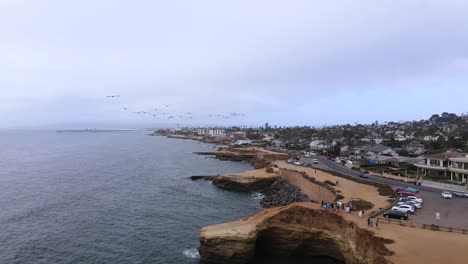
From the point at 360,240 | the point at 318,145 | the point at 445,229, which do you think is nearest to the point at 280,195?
the point at 360,240

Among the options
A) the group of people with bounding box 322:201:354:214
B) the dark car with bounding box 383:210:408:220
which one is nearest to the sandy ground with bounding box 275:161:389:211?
the group of people with bounding box 322:201:354:214

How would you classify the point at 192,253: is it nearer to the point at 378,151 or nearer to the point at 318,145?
the point at 378,151

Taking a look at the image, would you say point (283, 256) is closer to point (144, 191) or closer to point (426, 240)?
point (426, 240)

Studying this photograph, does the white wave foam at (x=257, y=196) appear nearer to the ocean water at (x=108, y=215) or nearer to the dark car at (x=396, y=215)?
the ocean water at (x=108, y=215)

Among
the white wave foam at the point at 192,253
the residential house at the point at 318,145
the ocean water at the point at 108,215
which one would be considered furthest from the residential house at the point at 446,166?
the residential house at the point at 318,145

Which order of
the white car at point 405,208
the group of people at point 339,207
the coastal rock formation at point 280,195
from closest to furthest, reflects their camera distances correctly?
the white car at point 405,208
the group of people at point 339,207
the coastal rock formation at point 280,195

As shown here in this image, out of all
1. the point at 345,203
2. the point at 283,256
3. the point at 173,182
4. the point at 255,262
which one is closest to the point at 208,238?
the point at 255,262
